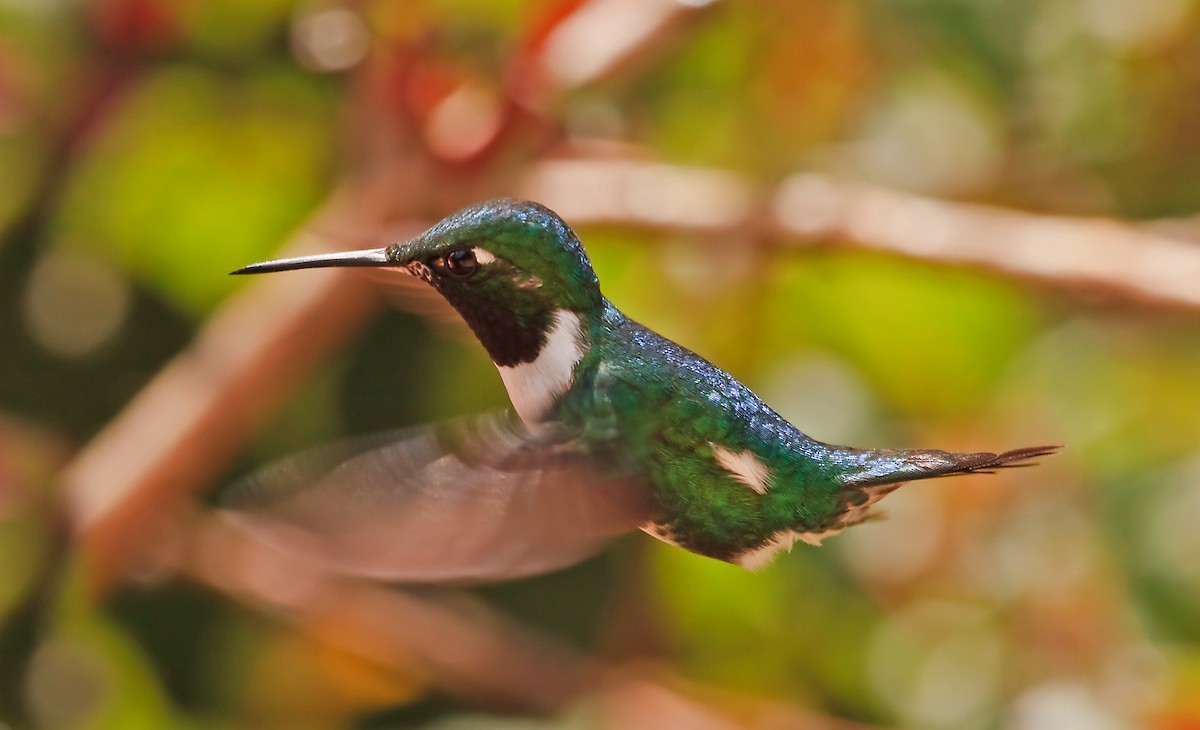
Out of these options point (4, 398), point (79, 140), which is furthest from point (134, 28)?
point (4, 398)

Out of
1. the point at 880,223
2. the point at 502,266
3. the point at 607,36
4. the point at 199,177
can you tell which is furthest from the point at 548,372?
the point at 199,177

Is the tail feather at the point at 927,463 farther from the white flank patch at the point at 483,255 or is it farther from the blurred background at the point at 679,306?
the blurred background at the point at 679,306

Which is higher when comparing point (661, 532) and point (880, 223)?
point (880, 223)

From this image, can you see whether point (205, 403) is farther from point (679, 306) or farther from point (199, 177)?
point (679, 306)

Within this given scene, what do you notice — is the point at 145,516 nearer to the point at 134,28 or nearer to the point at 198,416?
the point at 198,416

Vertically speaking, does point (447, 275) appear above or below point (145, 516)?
above
